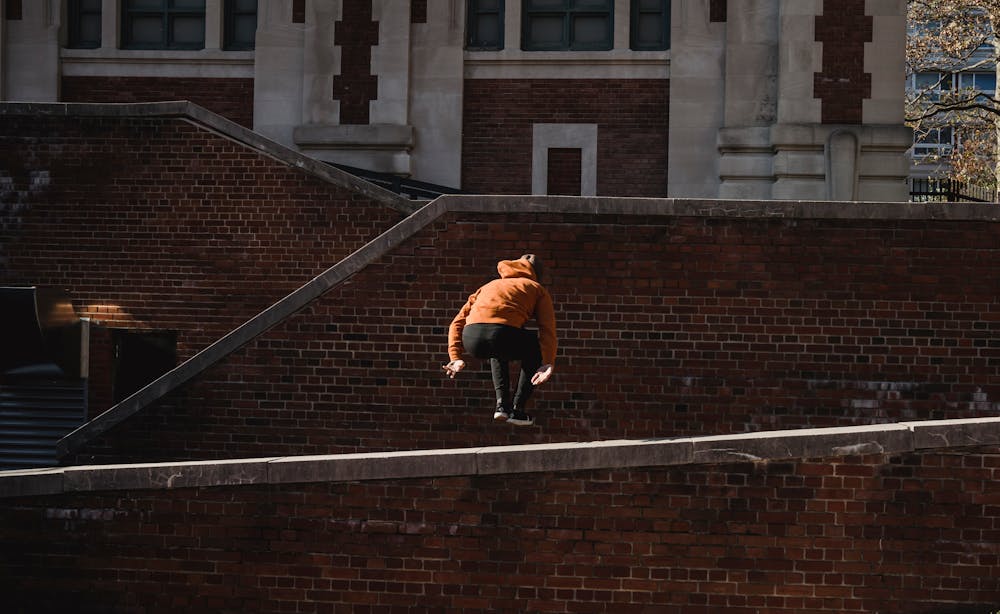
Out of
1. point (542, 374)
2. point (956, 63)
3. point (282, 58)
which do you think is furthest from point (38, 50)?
point (956, 63)

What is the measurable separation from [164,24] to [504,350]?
10.8 m

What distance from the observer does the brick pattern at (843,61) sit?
14.8 metres

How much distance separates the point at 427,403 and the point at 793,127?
7.49 meters

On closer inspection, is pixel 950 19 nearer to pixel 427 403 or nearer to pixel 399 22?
pixel 399 22

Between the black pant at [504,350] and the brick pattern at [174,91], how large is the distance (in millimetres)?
9333

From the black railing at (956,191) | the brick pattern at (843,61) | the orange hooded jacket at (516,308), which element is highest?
the brick pattern at (843,61)

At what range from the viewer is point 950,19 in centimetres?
A: 2694

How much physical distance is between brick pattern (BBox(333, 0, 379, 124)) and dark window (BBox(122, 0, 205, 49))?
2.17 metres

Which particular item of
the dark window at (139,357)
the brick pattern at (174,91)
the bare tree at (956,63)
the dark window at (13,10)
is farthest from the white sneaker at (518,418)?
the bare tree at (956,63)

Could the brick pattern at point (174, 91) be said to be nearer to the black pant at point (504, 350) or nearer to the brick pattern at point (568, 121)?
the brick pattern at point (568, 121)

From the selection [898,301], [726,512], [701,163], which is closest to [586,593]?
[726,512]

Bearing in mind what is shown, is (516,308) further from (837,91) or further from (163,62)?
(163,62)

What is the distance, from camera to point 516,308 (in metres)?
7.69

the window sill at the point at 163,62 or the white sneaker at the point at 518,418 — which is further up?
the window sill at the point at 163,62
